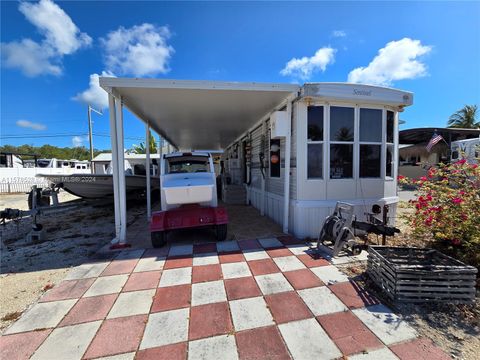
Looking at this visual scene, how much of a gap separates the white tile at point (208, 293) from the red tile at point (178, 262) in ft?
2.37

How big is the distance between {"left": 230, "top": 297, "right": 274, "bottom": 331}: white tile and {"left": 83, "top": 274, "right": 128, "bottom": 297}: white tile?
1.66 meters

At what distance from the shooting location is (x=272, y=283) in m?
3.15

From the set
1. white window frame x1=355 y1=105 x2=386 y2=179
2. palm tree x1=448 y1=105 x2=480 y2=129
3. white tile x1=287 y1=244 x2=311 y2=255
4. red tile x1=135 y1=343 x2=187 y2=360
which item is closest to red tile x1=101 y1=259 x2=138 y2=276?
red tile x1=135 y1=343 x2=187 y2=360

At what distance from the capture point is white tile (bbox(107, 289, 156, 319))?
2.57m

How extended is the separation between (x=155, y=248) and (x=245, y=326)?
2.85 meters

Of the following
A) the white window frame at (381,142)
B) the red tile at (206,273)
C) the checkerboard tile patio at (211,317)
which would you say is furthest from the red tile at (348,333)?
the white window frame at (381,142)

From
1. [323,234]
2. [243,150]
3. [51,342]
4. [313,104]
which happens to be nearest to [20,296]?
[51,342]

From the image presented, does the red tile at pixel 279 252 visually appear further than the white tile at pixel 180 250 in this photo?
No

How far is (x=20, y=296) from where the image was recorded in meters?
2.93

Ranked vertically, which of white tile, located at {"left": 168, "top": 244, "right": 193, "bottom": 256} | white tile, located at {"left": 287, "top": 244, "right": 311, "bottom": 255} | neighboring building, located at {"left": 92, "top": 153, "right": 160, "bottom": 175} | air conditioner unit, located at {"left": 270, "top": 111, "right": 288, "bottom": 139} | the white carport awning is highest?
the white carport awning

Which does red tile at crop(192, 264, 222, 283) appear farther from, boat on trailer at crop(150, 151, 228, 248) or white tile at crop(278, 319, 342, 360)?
white tile at crop(278, 319, 342, 360)

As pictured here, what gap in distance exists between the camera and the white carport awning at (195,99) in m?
4.27

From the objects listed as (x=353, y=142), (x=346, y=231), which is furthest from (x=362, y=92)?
(x=346, y=231)

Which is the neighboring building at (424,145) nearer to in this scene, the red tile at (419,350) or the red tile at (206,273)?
the red tile at (419,350)
